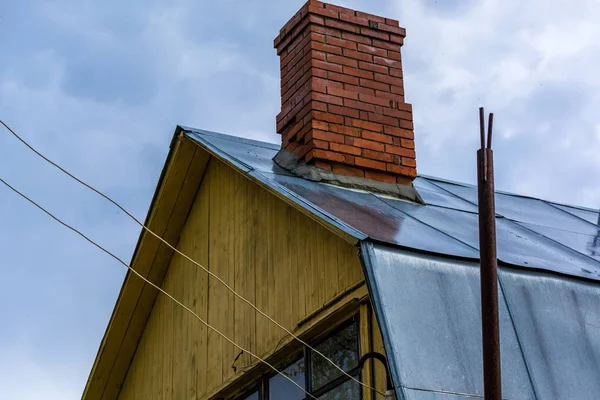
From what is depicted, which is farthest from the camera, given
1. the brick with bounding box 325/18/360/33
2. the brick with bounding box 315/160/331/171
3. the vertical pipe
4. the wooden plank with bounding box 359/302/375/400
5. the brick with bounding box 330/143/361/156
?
the brick with bounding box 325/18/360/33

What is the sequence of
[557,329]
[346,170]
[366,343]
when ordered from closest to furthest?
[557,329] < [366,343] < [346,170]

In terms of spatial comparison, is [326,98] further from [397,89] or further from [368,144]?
[397,89]

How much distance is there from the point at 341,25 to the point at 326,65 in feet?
1.82

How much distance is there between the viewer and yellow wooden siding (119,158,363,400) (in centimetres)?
888

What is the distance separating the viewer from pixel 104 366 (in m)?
12.3

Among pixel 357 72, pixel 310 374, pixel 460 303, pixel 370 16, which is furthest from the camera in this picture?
pixel 370 16

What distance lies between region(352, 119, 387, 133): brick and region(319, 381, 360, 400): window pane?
9.27 feet

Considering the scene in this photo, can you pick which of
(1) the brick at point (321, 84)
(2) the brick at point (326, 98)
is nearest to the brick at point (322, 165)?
(2) the brick at point (326, 98)

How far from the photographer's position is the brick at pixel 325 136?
10.1 m

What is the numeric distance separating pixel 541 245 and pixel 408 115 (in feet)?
6.41

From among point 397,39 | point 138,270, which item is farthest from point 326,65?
point 138,270

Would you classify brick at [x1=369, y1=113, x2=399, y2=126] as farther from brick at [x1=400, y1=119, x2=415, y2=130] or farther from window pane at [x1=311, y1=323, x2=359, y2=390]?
window pane at [x1=311, y1=323, x2=359, y2=390]

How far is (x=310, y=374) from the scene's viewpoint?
8695 mm

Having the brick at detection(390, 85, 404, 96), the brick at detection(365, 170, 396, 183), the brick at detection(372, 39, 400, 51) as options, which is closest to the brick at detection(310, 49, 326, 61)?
the brick at detection(372, 39, 400, 51)
